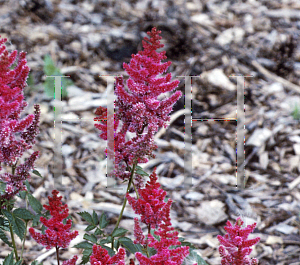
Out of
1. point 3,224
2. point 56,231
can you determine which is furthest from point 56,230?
point 3,224

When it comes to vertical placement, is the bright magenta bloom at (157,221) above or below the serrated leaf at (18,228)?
above

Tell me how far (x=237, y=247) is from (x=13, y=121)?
2.86 ft

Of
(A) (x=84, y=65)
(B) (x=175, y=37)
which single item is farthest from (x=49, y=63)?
(B) (x=175, y=37)

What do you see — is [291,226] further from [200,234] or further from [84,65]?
[84,65]

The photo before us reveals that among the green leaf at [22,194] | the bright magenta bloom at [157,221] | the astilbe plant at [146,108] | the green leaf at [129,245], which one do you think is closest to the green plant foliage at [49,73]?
the green leaf at [22,194]

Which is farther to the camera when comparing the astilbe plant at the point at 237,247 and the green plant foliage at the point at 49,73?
the green plant foliage at the point at 49,73

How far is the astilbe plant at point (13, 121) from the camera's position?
133 cm

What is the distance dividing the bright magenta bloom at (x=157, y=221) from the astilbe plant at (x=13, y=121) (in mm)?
433

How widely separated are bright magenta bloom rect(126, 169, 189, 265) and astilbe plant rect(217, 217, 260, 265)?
188 millimetres

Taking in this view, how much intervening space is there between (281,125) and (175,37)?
1.37 meters

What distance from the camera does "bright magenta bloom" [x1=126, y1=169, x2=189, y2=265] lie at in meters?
1.16

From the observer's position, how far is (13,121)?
4.42 feet

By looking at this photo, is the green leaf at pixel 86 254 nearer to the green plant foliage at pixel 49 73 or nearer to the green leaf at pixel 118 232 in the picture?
the green leaf at pixel 118 232

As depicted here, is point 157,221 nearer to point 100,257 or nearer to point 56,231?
point 100,257
